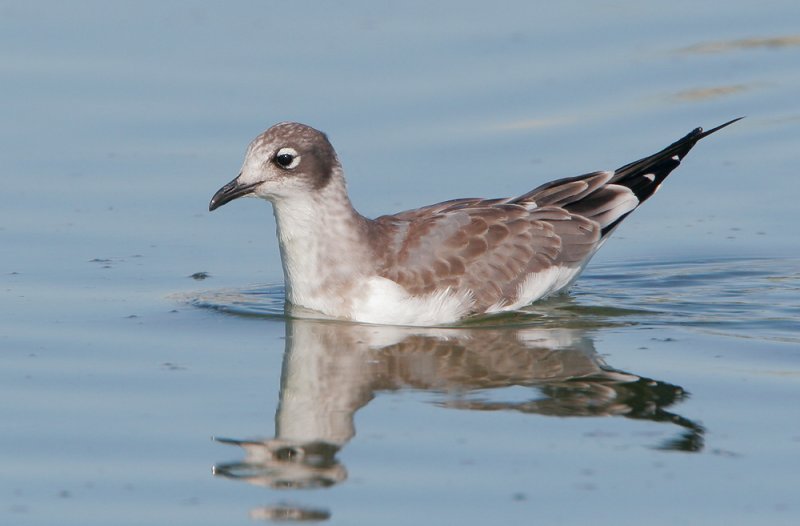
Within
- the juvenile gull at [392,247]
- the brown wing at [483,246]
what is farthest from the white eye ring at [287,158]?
the brown wing at [483,246]

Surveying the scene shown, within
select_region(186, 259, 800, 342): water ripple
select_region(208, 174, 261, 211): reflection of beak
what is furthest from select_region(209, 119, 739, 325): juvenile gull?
select_region(186, 259, 800, 342): water ripple

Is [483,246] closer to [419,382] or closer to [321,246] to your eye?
[321,246]

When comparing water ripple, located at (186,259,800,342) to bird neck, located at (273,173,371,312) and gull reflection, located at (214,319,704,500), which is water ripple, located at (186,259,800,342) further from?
gull reflection, located at (214,319,704,500)

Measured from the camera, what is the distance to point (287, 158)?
12.8 m

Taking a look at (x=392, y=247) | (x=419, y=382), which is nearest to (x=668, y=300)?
(x=392, y=247)

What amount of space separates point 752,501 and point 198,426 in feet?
11.4

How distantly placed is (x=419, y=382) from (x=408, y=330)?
1.38m

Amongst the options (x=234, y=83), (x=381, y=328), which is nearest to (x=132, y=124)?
(x=234, y=83)

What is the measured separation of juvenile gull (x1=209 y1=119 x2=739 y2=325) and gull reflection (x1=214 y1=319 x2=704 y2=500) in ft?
0.86

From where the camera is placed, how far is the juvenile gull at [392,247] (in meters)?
12.8

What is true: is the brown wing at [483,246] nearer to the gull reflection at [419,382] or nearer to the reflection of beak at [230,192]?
the gull reflection at [419,382]

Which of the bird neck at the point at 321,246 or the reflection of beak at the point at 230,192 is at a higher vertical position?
the reflection of beak at the point at 230,192

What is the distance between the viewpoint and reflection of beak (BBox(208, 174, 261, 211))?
12547 mm

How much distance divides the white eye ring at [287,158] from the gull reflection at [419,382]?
4.00 feet
